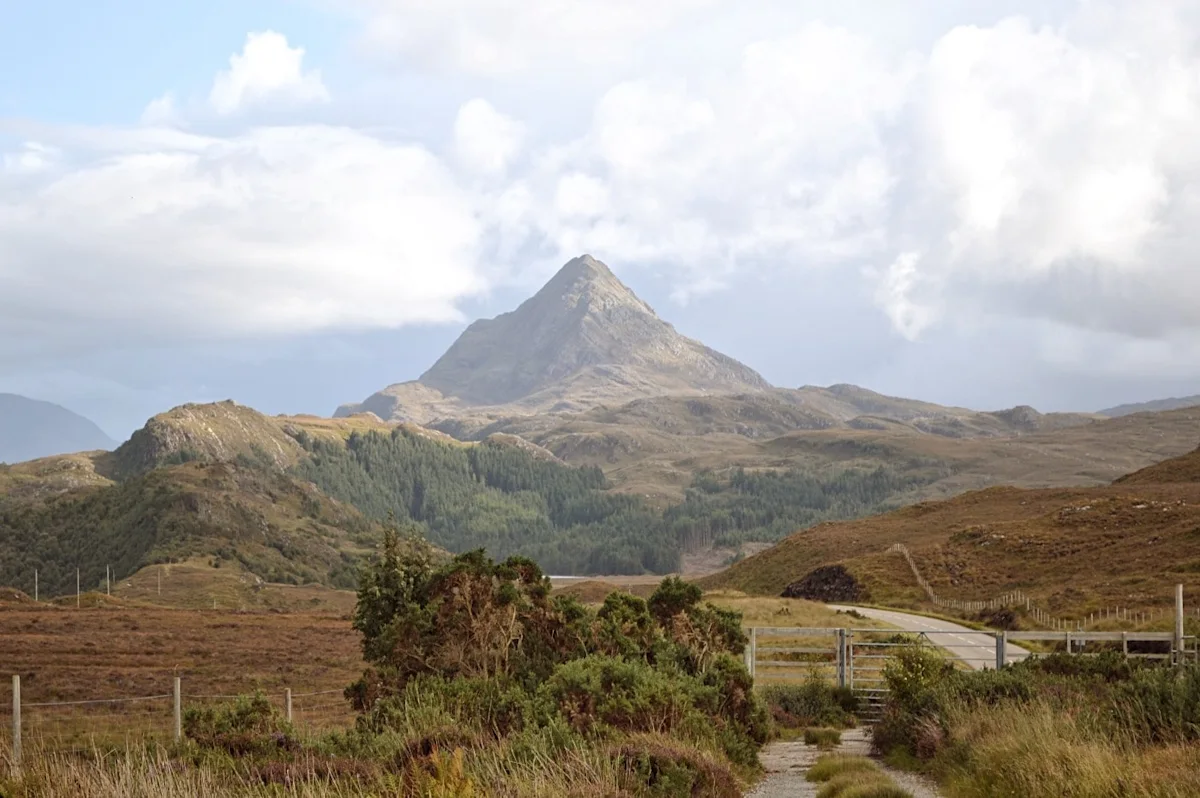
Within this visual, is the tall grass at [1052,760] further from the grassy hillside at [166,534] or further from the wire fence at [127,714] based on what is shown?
the grassy hillside at [166,534]

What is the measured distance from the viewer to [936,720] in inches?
721

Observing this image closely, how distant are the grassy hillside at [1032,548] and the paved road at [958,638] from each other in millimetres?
7017

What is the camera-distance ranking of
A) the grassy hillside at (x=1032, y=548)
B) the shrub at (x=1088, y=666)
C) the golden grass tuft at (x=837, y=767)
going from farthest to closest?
1. the grassy hillside at (x=1032, y=548)
2. the shrub at (x=1088, y=666)
3. the golden grass tuft at (x=837, y=767)

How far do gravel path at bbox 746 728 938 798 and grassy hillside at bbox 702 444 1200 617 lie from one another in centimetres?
3647

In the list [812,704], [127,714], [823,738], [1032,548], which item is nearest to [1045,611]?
[1032,548]

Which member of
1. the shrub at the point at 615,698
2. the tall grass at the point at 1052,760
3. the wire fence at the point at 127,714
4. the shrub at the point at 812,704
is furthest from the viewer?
the wire fence at the point at 127,714

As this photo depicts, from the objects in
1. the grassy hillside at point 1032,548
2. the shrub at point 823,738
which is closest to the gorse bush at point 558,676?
the shrub at point 823,738

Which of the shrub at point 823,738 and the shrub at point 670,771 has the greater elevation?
the shrub at point 670,771

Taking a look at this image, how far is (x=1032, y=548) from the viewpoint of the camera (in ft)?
252

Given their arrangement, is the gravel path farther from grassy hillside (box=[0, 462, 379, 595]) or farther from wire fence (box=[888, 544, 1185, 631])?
grassy hillside (box=[0, 462, 379, 595])

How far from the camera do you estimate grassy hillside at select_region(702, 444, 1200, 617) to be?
60.2m

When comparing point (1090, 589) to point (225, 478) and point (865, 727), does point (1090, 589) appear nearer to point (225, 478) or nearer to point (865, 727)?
point (865, 727)

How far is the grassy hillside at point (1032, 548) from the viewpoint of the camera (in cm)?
6022

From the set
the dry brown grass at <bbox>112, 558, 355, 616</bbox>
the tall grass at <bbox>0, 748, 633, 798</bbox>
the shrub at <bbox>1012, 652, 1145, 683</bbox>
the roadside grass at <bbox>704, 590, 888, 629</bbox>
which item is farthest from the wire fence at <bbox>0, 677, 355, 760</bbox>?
the dry brown grass at <bbox>112, 558, 355, 616</bbox>
